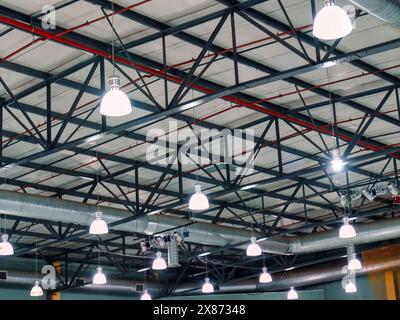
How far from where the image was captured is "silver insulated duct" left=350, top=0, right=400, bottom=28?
8.20 m

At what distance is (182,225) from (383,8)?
1296 cm

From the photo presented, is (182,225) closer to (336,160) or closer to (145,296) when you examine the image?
(336,160)

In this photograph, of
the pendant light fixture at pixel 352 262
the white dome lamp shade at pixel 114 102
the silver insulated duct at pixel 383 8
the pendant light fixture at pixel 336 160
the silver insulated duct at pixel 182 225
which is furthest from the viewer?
the pendant light fixture at pixel 352 262

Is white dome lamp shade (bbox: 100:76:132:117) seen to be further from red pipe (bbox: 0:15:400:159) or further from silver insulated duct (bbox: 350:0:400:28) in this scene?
red pipe (bbox: 0:15:400:159)

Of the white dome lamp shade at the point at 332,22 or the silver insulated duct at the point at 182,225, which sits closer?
the white dome lamp shade at the point at 332,22

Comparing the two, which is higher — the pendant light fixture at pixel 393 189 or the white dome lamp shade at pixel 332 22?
the pendant light fixture at pixel 393 189

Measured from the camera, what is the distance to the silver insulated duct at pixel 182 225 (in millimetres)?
16562

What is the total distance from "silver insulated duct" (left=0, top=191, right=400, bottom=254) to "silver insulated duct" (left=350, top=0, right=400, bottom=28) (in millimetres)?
9989

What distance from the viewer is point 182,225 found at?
2067cm

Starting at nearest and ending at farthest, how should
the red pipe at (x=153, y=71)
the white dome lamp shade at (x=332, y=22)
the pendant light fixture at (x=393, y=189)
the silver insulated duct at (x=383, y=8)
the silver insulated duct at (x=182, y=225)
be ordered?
1. the white dome lamp shade at (x=332, y=22)
2. the silver insulated duct at (x=383, y=8)
3. the red pipe at (x=153, y=71)
4. the silver insulated duct at (x=182, y=225)
5. the pendant light fixture at (x=393, y=189)

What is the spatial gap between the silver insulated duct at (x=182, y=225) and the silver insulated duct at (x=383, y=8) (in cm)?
999

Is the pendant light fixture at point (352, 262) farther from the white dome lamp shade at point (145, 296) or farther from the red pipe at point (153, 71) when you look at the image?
the white dome lamp shade at point (145, 296)

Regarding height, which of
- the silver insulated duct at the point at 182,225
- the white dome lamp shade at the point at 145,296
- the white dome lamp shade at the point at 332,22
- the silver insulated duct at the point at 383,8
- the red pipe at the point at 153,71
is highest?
the red pipe at the point at 153,71

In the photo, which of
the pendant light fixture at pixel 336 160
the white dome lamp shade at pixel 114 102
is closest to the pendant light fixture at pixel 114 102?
the white dome lamp shade at pixel 114 102
